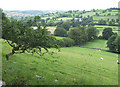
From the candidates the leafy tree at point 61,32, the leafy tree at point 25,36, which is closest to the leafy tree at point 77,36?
the leafy tree at point 61,32

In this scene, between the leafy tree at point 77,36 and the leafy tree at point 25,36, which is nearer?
the leafy tree at point 25,36

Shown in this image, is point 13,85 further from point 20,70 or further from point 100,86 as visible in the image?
point 100,86

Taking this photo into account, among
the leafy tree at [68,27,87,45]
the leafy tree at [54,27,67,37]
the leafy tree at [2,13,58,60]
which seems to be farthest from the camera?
the leafy tree at [54,27,67,37]

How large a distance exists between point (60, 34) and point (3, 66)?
98.8 m

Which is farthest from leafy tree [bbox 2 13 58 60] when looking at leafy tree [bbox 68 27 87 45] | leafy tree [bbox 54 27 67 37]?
leafy tree [bbox 54 27 67 37]

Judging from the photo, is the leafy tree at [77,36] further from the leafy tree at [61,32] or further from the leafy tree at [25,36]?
the leafy tree at [25,36]

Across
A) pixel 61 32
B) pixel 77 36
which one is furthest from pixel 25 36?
pixel 61 32

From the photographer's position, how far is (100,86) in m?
16.7

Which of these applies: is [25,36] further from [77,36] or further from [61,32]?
[61,32]

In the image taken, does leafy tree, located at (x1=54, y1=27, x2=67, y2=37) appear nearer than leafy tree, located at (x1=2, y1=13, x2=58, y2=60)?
No

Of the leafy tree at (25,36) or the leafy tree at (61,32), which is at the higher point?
the leafy tree at (25,36)

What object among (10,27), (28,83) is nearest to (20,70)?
(28,83)

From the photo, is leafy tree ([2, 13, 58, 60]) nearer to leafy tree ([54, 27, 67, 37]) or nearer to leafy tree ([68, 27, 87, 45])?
leafy tree ([68, 27, 87, 45])

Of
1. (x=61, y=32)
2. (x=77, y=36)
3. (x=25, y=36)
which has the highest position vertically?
(x=25, y=36)
